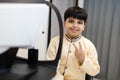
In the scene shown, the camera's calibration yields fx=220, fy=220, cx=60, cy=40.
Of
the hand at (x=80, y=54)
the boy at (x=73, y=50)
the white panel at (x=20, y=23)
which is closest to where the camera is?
the white panel at (x=20, y=23)

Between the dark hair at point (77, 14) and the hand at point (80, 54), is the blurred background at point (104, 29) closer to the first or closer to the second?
the dark hair at point (77, 14)

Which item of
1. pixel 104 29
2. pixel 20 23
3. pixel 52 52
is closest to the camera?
pixel 20 23

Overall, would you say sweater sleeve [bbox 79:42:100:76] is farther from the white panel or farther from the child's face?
the white panel

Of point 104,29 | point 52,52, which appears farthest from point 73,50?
point 104,29

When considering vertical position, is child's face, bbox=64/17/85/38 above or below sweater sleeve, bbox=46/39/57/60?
above

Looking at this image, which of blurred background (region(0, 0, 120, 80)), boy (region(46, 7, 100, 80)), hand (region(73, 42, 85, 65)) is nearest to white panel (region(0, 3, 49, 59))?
hand (region(73, 42, 85, 65))

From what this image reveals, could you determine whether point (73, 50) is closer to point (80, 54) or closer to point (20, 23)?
point (80, 54)

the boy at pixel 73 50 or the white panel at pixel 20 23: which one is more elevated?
the white panel at pixel 20 23

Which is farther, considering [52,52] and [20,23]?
[52,52]

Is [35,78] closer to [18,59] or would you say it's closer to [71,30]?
[18,59]

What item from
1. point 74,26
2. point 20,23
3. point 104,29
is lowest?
point 104,29

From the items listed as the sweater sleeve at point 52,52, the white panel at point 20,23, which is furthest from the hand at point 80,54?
the white panel at point 20,23

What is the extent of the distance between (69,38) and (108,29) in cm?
87

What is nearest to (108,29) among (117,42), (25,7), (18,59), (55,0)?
(117,42)
